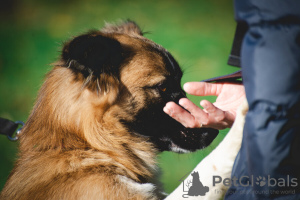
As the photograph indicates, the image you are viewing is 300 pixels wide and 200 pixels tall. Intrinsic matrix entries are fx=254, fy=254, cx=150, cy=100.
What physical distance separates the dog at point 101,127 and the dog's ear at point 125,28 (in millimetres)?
435

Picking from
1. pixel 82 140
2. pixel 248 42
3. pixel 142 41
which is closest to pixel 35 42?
pixel 142 41

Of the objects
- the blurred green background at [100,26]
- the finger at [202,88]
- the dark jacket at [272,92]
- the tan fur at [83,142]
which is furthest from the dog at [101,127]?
the blurred green background at [100,26]

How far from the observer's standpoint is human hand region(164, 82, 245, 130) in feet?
4.64

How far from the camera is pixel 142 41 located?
2.16 meters

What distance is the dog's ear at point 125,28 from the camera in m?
2.52

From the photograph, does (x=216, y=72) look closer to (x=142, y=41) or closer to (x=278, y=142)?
(x=142, y=41)

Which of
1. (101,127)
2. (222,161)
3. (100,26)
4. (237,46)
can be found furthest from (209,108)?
(100,26)

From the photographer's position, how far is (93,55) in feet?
5.64

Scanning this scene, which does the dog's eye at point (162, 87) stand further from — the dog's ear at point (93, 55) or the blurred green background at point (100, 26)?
the blurred green background at point (100, 26)

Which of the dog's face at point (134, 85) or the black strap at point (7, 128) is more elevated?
the dog's face at point (134, 85)

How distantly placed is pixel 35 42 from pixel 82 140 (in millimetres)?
4206

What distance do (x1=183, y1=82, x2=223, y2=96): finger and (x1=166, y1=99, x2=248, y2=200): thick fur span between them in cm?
51

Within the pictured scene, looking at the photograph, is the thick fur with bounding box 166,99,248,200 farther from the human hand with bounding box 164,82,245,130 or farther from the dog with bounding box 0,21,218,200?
the dog with bounding box 0,21,218,200

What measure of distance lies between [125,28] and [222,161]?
→ 5.90ft
